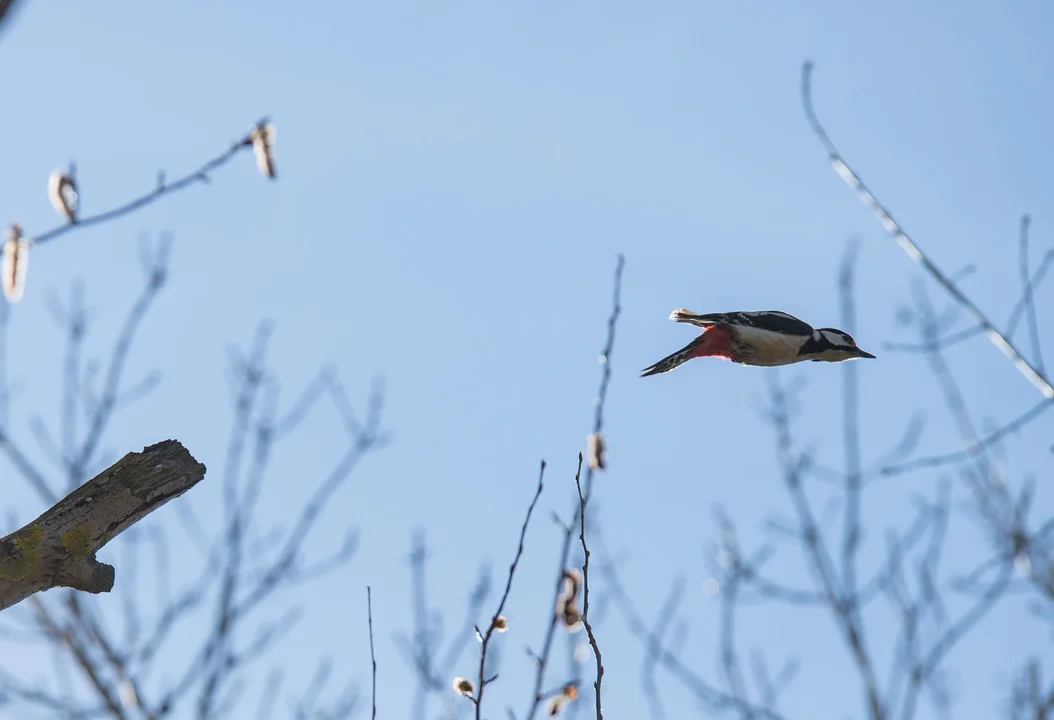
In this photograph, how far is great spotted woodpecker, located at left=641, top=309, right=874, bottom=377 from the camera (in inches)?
223

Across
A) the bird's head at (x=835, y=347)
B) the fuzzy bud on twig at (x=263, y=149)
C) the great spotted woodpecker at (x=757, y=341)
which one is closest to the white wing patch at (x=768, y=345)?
the great spotted woodpecker at (x=757, y=341)

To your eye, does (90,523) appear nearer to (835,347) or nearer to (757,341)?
(757,341)

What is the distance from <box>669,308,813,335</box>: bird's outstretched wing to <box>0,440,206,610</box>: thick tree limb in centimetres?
335

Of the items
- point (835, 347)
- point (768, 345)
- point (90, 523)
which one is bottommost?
point (90, 523)

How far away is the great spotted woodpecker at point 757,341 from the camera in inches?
223

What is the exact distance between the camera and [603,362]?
3.16 m

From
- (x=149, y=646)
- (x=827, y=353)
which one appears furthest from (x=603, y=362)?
(x=149, y=646)

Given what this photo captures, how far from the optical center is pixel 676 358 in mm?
5973

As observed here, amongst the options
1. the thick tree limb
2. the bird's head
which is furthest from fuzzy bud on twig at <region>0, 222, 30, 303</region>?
the bird's head

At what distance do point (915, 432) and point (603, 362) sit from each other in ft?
12.3

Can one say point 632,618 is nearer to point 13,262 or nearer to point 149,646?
point 149,646

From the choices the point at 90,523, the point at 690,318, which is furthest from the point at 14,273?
the point at 690,318

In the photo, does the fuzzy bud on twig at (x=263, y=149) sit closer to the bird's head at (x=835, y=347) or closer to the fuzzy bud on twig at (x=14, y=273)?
the fuzzy bud on twig at (x=14, y=273)

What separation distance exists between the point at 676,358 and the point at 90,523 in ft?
12.7
